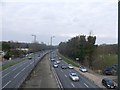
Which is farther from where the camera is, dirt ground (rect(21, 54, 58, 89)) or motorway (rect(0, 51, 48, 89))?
motorway (rect(0, 51, 48, 89))

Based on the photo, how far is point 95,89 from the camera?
30.5m

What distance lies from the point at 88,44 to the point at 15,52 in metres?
41.0

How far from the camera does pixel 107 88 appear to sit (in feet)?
105

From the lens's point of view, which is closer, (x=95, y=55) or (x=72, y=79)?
(x=72, y=79)

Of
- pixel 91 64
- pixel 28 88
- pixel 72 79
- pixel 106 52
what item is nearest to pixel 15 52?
pixel 106 52

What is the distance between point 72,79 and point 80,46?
31517mm

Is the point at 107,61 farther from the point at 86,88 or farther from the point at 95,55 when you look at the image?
the point at 86,88

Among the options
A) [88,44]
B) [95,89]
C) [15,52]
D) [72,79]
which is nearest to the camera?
[95,89]

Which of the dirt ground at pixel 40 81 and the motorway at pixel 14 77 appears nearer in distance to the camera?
the dirt ground at pixel 40 81

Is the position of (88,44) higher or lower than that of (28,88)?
higher

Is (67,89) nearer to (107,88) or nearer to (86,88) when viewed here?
(86,88)

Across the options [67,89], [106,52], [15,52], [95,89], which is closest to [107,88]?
[95,89]

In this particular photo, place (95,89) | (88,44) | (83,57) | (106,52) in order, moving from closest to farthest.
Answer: (95,89)
(88,44)
(83,57)
(106,52)

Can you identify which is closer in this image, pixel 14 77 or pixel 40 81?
pixel 40 81
